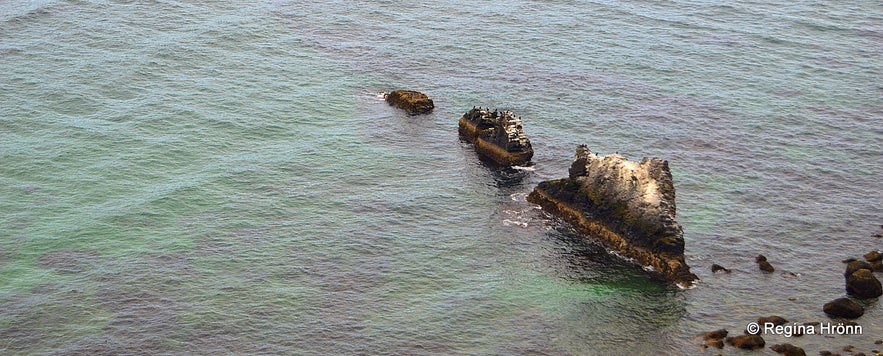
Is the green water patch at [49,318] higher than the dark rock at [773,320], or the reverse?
the dark rock at [773,320]

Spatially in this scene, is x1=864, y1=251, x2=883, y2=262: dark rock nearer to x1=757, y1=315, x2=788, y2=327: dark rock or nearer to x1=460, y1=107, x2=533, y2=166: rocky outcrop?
x1=757, y1=315, x2=788, y2=327: dark rock

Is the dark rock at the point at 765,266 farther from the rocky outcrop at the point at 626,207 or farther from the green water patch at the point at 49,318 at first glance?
the green water patch at the point at 49,318

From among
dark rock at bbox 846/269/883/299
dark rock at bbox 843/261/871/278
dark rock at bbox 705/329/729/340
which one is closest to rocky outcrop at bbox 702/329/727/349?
dark rock at bbox 705/329/729/340

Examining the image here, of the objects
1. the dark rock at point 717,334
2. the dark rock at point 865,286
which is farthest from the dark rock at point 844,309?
the dark rock at point 717,334

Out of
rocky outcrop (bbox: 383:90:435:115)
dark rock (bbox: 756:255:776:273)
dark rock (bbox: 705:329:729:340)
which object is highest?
rocky outcrop (bbox: 383:90:435:115)

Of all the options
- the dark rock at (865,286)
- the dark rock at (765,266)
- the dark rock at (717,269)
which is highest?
the dark rock at (865,286)

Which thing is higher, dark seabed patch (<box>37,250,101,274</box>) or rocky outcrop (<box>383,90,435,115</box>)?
rocky outcrop (<box>383,90,435,115</box>)
